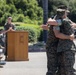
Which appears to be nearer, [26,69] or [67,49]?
[67,49]

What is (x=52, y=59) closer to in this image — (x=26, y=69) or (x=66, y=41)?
(x=66, y=41)

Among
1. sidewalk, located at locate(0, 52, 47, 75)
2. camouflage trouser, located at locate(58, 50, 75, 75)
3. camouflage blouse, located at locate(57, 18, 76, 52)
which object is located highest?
camouflage blouse, located at locate(57, 18, 76, 52)

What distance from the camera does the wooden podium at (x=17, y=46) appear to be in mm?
16131

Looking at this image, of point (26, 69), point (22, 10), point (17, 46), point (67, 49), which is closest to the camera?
point (67, 49)

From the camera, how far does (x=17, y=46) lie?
16250 millimetres

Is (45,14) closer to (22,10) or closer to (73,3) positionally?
(22,10)

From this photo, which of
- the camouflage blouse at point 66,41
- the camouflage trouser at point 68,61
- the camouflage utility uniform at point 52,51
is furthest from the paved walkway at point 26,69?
the camouflage blouse at point 66,41

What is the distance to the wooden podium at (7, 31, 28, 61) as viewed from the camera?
1613cm

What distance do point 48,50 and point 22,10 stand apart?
34.7 m

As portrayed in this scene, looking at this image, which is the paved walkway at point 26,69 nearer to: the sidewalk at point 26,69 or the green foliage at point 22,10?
the sidewalk at point 26,69

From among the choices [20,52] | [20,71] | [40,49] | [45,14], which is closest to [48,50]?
[20,71]

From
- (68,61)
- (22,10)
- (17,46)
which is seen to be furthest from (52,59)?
(22,10)

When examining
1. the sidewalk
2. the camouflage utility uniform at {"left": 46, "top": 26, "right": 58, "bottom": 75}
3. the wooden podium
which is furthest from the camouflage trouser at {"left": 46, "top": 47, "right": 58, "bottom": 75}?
the wooden podium

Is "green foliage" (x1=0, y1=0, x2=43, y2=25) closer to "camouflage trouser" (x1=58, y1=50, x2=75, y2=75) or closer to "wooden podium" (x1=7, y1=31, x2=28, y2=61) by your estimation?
"wooden podium" (x1=7, y1=31, x2=28, y2=61)
